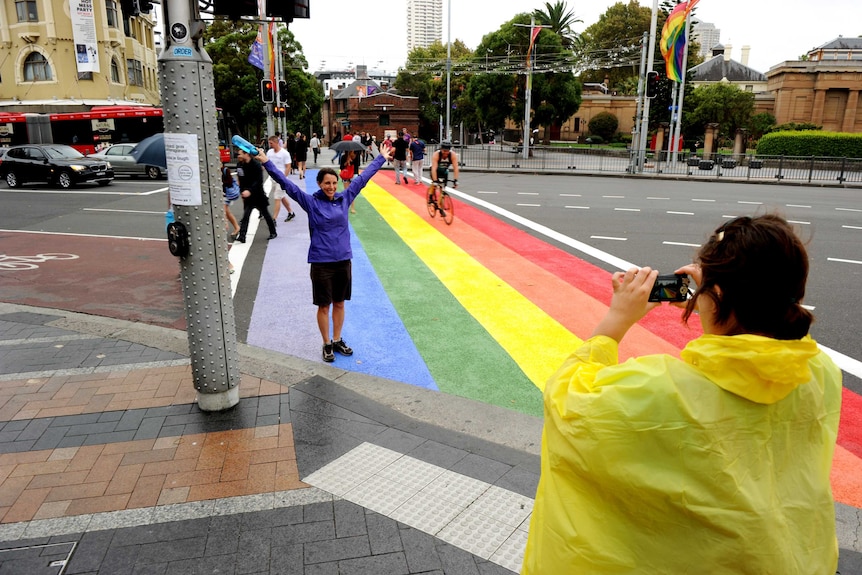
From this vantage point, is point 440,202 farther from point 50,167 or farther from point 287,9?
point 50,167

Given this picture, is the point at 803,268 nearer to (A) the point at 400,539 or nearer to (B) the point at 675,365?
(B) the point at 675,365

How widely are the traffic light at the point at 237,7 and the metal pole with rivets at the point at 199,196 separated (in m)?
0.15

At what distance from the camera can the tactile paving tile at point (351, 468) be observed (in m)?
3.93

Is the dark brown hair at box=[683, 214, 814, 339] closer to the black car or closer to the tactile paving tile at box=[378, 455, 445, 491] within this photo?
the tactile paving tile at box=[378, 455, 445, 491]

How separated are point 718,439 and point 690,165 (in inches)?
1242

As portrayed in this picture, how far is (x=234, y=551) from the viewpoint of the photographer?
10.9ft

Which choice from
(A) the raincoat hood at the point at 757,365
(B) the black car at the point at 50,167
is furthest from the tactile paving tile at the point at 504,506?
(B) the black car at the point at 50,167

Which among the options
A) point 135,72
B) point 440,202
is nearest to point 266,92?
point 440,202

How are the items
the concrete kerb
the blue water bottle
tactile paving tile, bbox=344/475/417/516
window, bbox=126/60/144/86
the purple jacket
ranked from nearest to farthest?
tactile paving tile, bbox=344/475/417/516
the concrete kerb
the blue water bottle
the purple jacket
window, bbox=126/60/144/86

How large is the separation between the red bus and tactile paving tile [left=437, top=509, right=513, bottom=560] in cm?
2928

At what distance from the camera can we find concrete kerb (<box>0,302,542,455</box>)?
4707 millimetres

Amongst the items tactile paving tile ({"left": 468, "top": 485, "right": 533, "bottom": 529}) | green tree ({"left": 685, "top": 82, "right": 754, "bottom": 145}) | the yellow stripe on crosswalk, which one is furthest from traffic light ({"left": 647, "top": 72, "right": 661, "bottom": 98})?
green tree ({"left": 685, "top": 82, "right": 754, "bottom": 145})

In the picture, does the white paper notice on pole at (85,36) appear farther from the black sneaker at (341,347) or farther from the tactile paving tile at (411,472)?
the tactile paving tile at (411,472)

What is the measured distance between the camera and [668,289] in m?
1.73
